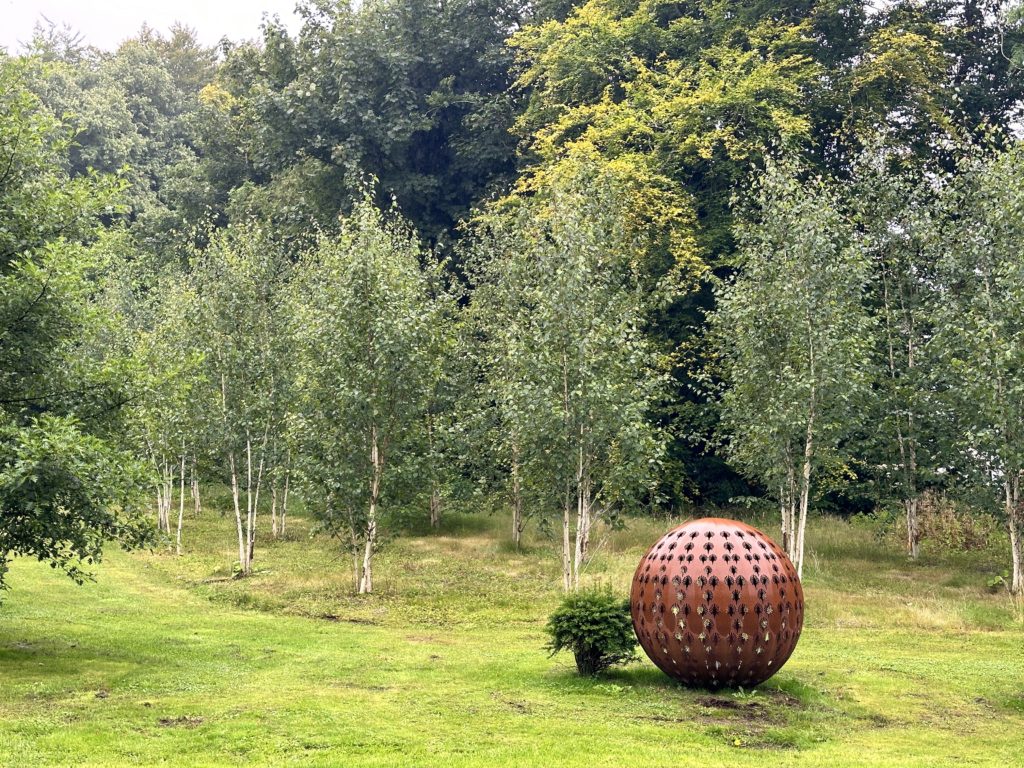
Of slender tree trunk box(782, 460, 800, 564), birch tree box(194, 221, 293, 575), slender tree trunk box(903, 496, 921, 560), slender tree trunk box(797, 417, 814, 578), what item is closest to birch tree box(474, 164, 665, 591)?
slender tree trunk box(782, 460, 800, 564)

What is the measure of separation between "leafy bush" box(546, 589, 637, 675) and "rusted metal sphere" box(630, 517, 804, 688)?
0.87 m

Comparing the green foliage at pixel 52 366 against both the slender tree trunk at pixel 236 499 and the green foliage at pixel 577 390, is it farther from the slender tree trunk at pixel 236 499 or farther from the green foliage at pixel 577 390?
the slender tree trunk at pixel 236 499

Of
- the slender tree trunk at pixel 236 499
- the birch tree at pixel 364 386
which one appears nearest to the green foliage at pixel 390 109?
the slender tree trunk at pixel 236 499

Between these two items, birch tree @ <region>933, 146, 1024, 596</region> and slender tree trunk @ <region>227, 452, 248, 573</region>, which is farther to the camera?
slender tree trunk @ <region>227, 452, 248, 573</region>

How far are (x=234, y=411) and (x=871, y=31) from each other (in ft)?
108

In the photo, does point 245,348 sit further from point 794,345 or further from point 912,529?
point 912,529

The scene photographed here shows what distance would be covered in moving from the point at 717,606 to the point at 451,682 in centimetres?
496

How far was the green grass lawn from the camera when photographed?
42.7 feet

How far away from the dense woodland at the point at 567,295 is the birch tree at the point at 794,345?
0.13 metres

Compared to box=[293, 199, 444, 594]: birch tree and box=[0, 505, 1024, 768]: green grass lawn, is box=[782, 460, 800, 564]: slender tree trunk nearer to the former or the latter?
box=[0, 505, 1024, 768]: green grass lawn

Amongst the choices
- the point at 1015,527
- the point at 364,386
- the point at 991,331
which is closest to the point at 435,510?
the point at 364,386

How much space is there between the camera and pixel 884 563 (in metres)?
34.6

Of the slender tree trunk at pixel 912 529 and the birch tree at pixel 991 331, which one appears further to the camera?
the slender tree trunk at pixel 912 529

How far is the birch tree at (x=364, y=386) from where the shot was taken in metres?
30.4
